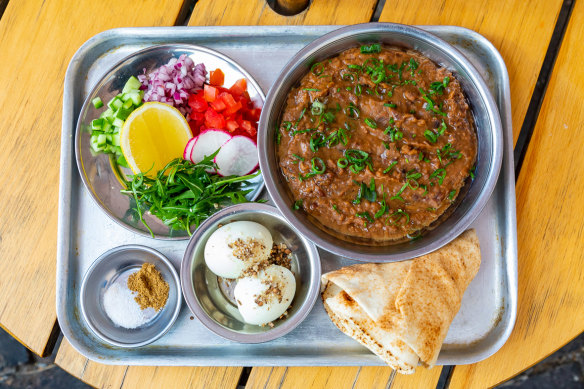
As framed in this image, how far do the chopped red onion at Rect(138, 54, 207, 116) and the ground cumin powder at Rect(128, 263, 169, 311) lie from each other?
3.08 ft

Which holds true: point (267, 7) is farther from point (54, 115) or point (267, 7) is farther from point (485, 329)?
point (485, 329)

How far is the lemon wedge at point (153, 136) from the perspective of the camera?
264 cm

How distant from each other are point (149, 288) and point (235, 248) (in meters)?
0.59

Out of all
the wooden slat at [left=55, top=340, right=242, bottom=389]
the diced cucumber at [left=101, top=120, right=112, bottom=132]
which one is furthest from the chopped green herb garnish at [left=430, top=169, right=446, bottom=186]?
the diced cucumber at [left=101, top=120, right=112, bottom=132]

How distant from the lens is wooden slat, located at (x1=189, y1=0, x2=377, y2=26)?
2.92 metres

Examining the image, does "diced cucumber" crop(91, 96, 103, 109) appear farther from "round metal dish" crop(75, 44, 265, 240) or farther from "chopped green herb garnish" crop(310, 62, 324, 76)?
"chopped green herb garnish" crop(310, 62, 324, 76)

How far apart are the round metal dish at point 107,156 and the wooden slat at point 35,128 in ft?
0.95

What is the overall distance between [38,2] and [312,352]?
2697 mm

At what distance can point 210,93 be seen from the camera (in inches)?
109

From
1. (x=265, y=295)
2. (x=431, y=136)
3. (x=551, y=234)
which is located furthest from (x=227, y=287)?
(x=551, y=234)

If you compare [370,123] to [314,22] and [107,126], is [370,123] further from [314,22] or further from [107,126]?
[107,126]

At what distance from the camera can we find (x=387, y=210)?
2.37 meters

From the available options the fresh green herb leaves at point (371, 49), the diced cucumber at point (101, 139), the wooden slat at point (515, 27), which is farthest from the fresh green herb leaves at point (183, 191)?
the wooden slat at point (515, 27)

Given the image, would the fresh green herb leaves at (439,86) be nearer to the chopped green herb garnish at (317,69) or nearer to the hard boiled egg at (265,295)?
the chopped green herb garnish at (317,69)
